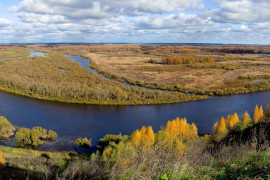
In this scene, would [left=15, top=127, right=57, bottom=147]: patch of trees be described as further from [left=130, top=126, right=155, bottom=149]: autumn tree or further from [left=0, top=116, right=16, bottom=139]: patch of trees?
[left=130, top=126, right=155, bottom=149]: autumn tree

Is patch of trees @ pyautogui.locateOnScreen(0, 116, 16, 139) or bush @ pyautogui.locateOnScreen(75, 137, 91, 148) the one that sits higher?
patch of trees @ pyautogui.locateOnScreen(0, 116, 16, 139)

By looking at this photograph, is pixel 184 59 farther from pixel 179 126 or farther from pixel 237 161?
pixel 237 161

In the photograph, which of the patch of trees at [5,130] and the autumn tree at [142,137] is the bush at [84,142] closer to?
the autumn tree at [142,137]

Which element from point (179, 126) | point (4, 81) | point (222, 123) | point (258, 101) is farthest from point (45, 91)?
point (258, 101)

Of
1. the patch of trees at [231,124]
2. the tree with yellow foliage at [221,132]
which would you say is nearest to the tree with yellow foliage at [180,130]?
the tree with yellow foliage at [221,132]

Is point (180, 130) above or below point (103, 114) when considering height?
above

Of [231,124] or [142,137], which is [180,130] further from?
[231,124]

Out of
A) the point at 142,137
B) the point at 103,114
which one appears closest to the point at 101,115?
the point at 103,114

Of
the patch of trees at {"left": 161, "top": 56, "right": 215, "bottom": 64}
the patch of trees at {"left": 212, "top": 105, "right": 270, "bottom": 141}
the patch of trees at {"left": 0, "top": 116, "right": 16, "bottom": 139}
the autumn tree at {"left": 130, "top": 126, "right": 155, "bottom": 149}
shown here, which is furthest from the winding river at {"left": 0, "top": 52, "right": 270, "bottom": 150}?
the patch of trees at {"left": 161, "top": 56, "right": 215, "bottom": 64}

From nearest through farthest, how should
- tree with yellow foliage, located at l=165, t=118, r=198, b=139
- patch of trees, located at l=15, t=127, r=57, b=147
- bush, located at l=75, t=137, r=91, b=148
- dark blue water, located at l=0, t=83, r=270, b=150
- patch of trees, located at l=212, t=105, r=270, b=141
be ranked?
tree with yellow foliage, located at l=165, t=118, r=198, b=139
patch of trees, located at l=212, t=105, r=270, b=141
bush, located at l=75, t=137, r=91, b=148
patch of trees, located at l=15, t=127, r=57, b=147
dark blue water, located at l=0, t=83, r=270, b=150
